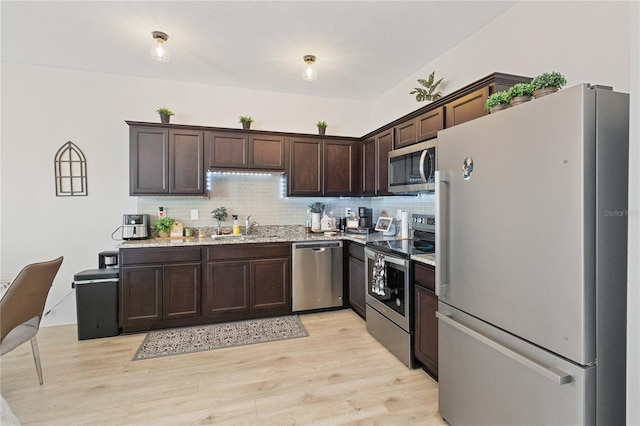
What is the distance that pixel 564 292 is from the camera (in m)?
1.20

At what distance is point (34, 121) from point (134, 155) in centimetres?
119

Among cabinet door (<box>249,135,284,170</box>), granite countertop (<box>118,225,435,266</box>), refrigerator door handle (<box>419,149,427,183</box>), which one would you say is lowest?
granite countertop (<box>118,225,435,266</box>)

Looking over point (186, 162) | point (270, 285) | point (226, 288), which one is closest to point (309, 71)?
point (186, 162)

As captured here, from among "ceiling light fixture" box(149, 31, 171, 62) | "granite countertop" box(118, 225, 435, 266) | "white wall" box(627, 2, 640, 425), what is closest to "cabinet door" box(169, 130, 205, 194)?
"granite countertop" box(118, 225, 435, 266)

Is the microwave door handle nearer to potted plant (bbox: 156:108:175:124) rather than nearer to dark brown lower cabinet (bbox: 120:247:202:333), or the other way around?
dark brown lower cabinet (bbox: 120:247:202:333)

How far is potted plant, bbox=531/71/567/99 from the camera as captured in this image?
144 centimetres

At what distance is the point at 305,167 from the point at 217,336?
7.24 ft

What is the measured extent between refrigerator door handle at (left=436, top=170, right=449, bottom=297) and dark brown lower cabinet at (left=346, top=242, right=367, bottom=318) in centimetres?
156

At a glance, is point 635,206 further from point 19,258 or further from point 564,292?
point 19,258

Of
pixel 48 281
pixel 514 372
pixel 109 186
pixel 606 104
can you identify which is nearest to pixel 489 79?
pixel 606 104

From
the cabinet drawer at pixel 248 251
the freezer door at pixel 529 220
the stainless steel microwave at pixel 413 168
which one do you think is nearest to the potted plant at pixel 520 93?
the freezer door at pixel 529 220

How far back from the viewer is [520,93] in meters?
1.52

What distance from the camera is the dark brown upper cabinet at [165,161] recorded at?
3428mm

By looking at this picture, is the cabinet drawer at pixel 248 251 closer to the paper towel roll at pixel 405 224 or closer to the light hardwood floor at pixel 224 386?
the light hardwood floor at pixel 224 386
